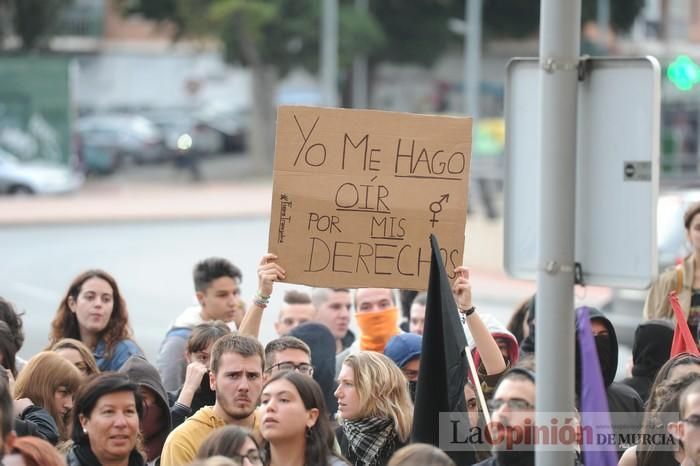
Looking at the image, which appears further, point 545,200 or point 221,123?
point 221,123

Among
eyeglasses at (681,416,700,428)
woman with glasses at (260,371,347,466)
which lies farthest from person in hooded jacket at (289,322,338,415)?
eyeglasses at (681,416,700,428)

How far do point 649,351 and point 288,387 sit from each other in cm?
251

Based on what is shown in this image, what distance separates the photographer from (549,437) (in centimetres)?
432

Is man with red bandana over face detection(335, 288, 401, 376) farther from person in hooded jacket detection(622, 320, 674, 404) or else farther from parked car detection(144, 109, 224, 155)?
parked car detection(144, 109, 224, 155)

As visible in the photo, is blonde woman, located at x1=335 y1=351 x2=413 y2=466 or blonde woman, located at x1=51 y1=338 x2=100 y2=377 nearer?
blonde woman, located at x1=335 y1=351 x2=413 y2=466

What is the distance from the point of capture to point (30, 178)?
40.8 meters

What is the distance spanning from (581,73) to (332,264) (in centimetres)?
263

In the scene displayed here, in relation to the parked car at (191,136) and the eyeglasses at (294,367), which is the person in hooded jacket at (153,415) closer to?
the eyeglasses at (294,367)

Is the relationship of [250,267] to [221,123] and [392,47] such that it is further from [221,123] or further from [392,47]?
[221,123]

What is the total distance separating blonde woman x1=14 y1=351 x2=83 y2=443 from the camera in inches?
264

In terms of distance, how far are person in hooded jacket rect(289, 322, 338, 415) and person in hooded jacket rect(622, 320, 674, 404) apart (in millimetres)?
1521

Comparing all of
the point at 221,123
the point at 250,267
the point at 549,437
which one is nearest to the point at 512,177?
the point at 549,437

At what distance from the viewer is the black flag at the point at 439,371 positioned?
5.39 m

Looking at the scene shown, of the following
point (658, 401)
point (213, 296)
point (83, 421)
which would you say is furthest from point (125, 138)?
point (658, 401)
